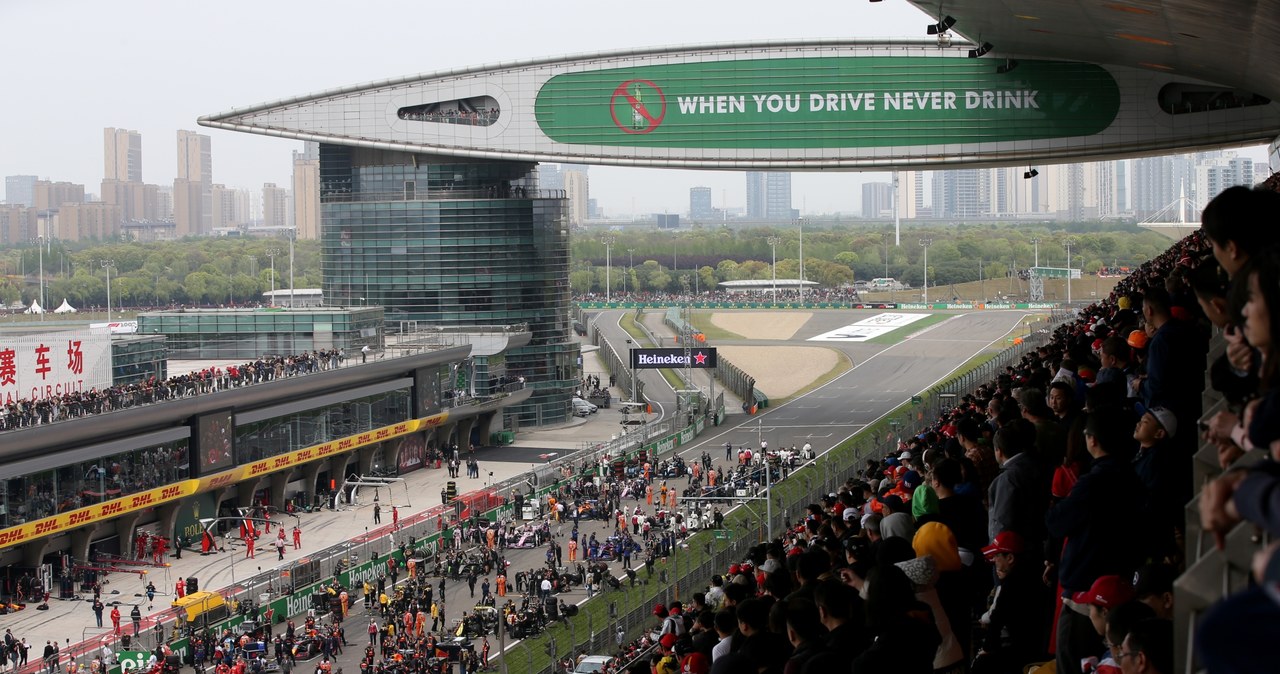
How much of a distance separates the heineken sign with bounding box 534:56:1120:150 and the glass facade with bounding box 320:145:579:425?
16.3ft

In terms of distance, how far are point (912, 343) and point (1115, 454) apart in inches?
2690

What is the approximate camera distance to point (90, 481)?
28156 mm

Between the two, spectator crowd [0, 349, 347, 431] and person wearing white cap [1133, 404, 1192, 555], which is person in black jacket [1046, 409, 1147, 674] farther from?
spectator crowd [0, 349, 347, 431]

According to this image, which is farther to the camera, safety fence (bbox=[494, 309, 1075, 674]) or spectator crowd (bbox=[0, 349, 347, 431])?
spectator crowd (bbox=[0, 349, 347, 431])

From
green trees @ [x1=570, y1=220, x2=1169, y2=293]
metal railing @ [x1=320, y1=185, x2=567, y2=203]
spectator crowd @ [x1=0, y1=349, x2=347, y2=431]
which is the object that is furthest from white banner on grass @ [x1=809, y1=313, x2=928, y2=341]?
spectator crowd @ [x1=0, y1=349, x2=347, y2=431]

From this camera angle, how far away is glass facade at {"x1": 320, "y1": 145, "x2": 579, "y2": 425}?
164 feet

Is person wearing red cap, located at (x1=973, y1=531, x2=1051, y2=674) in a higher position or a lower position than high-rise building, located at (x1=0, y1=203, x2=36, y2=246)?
lower

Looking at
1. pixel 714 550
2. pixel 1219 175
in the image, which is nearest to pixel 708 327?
pixel 714 550

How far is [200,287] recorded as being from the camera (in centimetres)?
11019

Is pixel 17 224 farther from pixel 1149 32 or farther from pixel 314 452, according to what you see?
pixel 1149 32

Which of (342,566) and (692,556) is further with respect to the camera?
(342,566)

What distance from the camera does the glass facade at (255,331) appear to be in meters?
43.6

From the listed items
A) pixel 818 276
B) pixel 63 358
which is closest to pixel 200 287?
pixel 818 276

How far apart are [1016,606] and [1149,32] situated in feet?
57.2
